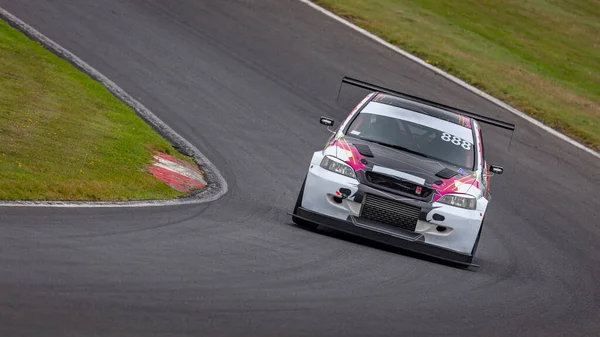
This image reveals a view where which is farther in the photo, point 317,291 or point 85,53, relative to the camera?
point 85,53

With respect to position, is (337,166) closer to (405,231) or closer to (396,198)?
(396,198)

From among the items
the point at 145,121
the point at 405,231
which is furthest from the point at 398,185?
the point at 145,121

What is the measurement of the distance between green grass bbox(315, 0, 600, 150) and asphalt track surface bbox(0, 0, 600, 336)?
4.39 ft

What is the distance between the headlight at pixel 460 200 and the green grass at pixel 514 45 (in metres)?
10.3

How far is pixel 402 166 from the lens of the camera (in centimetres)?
1100

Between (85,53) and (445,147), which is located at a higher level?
(445,147)

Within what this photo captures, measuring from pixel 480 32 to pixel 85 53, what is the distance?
1249cm

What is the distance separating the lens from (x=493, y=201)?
50.9 ft

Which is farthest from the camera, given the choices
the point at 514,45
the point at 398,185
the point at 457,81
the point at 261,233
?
the point at 514,45

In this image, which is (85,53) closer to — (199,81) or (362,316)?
(199,81)

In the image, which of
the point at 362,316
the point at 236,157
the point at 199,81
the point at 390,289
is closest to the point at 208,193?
the point at 236,157

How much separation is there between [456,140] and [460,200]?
61.6 inches

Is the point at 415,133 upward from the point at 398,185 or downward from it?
upward

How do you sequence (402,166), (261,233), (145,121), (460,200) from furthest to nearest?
(145,121) < (402,166) < (460,200) < (261,233)
